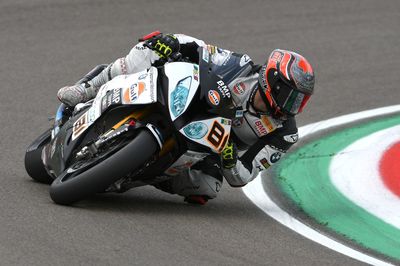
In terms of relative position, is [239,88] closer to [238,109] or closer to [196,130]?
[238,109]

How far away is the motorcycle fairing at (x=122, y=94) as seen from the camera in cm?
724

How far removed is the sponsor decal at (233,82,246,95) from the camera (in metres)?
7.98

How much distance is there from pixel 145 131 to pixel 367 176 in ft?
8.82

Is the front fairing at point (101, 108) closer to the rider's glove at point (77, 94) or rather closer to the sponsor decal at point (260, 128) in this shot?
the rider's glove at point (77, 94)

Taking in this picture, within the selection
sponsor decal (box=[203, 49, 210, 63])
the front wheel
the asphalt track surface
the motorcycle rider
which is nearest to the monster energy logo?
the motorcycle rider

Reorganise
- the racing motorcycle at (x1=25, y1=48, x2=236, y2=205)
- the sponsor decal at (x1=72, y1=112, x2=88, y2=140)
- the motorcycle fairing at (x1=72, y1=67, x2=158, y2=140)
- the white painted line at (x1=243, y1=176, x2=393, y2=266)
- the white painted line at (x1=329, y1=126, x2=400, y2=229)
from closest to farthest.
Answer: the white painted line at (x1=243, y1=176, x2=393, y2=266), the racing motorcycle at (x1=25, y1=48, x2=236, y2=205), the motorcycle fairing at (x1=72, y1=67, x2=158, y2=140), the sponsor decal at (x1=72, y1=112, x2=88, y2=140), the white painted line at (x1=329, y1=126, x2=400, y2=229)

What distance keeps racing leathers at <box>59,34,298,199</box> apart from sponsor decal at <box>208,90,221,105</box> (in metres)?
0.59

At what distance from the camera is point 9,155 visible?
879 centimetres

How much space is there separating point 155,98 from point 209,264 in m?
1.40

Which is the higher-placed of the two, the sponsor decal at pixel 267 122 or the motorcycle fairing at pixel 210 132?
the motorcycle fairing at pixel 210 132

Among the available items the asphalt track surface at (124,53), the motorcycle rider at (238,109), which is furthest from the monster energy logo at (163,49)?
the asphalt track surface at (124,53)

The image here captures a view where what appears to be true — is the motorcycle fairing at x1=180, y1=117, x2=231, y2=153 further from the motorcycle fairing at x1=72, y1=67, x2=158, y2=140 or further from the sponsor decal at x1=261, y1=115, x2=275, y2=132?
the sponsor decal at x1=261, y1=115, x2=275, y2=132

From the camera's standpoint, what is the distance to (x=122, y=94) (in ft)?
24.2

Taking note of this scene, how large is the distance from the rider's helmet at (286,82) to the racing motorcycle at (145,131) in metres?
0.42
